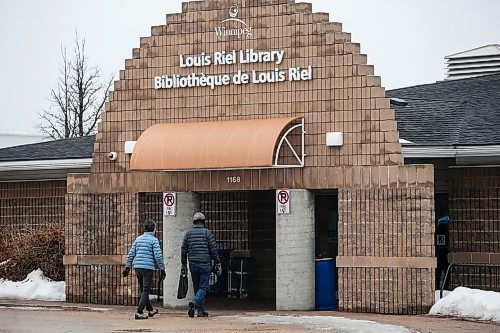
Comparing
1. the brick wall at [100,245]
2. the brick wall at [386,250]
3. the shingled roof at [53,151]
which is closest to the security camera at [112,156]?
the brick wall at [100,245]

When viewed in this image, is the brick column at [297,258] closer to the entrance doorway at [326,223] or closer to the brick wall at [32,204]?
the entrance doorway at [326,223]

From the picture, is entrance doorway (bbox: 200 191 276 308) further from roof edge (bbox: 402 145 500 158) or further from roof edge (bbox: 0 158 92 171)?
roof edge (bbox: 402 145 500 158)

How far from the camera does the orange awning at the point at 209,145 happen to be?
72.4 ft

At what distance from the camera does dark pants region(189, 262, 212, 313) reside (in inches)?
826

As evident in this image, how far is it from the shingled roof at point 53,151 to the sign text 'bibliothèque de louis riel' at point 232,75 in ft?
15.6

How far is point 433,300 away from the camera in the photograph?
70.1 feet

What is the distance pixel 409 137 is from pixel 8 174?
1009 centimetres

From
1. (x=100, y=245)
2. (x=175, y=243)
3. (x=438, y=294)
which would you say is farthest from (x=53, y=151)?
(x=438, y=294)

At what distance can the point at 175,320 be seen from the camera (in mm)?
20438

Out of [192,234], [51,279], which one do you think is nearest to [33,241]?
[51,279]

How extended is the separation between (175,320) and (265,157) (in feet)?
11.0

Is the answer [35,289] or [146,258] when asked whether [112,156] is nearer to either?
[35,289]

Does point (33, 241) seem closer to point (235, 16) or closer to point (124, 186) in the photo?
point (124, 186)

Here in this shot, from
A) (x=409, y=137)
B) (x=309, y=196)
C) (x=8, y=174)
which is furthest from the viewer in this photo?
(x=8, y=174)
